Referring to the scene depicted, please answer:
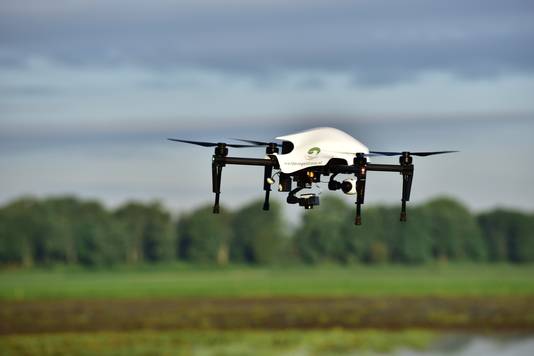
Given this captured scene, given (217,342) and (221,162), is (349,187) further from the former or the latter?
(217,342)

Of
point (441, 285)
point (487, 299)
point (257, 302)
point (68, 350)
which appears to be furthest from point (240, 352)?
point (441, 285)

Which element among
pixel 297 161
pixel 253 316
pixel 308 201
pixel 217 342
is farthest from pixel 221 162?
pixel 253 316

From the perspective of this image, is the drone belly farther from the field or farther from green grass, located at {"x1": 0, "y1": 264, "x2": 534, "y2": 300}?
green grass, located at {"x1": 0, "y1": 264, "x2": 534, "y2": 300}

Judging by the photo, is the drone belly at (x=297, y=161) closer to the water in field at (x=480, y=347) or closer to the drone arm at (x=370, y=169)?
the drone arm at (x=370, y=169)

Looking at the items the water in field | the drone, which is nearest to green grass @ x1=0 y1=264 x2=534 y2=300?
the water in field

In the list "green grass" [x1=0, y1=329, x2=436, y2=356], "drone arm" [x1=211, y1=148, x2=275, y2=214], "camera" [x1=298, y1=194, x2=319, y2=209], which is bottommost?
"green grass" [x1=0, y1=329, x2=436, y2=356]

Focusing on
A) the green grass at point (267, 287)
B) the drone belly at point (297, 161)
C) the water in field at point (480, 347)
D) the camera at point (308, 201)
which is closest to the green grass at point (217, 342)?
the water in field at point (480, 347)

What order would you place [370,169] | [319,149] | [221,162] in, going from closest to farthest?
[319,149] < [370,169] < [221,162]
